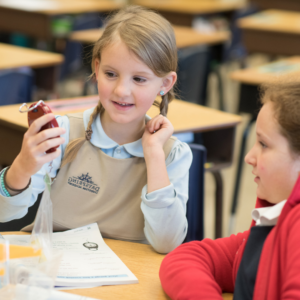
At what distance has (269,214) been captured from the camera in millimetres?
841

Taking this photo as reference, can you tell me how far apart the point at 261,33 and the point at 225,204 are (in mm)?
1972

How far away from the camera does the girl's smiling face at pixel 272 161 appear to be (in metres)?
0.81

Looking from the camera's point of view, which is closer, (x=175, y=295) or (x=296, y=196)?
(x=296, y=196)

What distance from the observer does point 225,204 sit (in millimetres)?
→ 3121

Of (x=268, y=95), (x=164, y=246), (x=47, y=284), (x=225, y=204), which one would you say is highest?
(x=268, y=95)

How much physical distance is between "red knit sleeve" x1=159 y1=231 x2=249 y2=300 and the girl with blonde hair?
7.0 inches

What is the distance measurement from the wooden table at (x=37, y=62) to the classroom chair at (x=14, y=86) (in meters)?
0.42

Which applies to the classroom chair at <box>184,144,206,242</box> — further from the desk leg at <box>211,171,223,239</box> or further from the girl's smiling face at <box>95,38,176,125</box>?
the desk leg at <box>211,171,223,239</box>

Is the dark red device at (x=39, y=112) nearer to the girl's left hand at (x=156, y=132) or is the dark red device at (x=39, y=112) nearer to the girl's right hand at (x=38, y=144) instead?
the girl's right hand at (x=38, y=144)

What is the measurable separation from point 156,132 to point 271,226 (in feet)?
1.58

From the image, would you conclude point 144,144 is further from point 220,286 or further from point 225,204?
point 225,204

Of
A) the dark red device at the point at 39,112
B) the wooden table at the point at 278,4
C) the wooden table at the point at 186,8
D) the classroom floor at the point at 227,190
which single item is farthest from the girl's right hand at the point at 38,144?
the wooden table at the point at 278,4

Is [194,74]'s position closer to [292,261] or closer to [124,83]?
[124,83]

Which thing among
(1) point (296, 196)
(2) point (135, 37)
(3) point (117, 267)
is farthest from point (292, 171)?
(2) point (135, 37)
